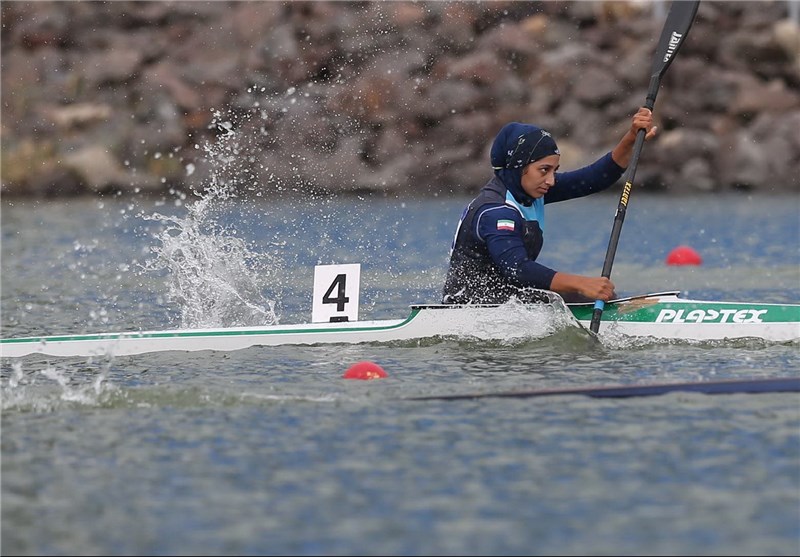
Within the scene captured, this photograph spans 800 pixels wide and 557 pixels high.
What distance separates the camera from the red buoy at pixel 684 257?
15.8 m

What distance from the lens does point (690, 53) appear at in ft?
90.3

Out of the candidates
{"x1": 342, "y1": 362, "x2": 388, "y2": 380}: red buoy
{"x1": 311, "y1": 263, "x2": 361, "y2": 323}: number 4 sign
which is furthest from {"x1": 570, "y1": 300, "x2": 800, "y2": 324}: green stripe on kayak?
{"x1": 342, "y1": 362, "x2": 388, "y2": 380}: red buoy

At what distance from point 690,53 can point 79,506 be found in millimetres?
23519

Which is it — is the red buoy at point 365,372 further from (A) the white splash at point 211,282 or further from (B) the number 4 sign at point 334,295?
(A) the white splash at point 211,282

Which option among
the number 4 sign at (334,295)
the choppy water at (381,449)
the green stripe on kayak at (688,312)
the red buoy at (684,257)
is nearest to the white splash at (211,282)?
the choppy water at (381,449)

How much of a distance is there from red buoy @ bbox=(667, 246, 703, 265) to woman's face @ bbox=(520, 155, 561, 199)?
21.8 ft

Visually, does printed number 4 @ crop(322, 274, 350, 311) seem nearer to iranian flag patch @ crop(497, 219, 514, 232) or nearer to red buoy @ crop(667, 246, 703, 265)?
iranian flag patch @ crop(497, 219, 514, 232)

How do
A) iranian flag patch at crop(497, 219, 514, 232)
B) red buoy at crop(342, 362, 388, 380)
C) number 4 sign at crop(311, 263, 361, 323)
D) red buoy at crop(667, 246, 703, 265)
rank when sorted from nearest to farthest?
red buoy at crop(342, 362, 388, 380) < iranian flag patch at crop(497, 219, 514, 232) < number 4 sign at crop(311, 263, 361, 323) < red buoy at crop(667, 246, 703, 265)

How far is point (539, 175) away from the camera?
9.42m

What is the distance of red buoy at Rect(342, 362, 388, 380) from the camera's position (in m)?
8.30

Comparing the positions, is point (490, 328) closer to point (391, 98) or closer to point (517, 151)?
point (517, 151)

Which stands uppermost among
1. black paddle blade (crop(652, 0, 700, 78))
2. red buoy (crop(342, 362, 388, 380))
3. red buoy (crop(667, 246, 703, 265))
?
black paddle blade (crop(652, 0, 700, 78))

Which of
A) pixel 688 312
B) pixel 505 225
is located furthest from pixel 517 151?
pixel 688 312

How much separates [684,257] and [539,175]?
6788 mm
